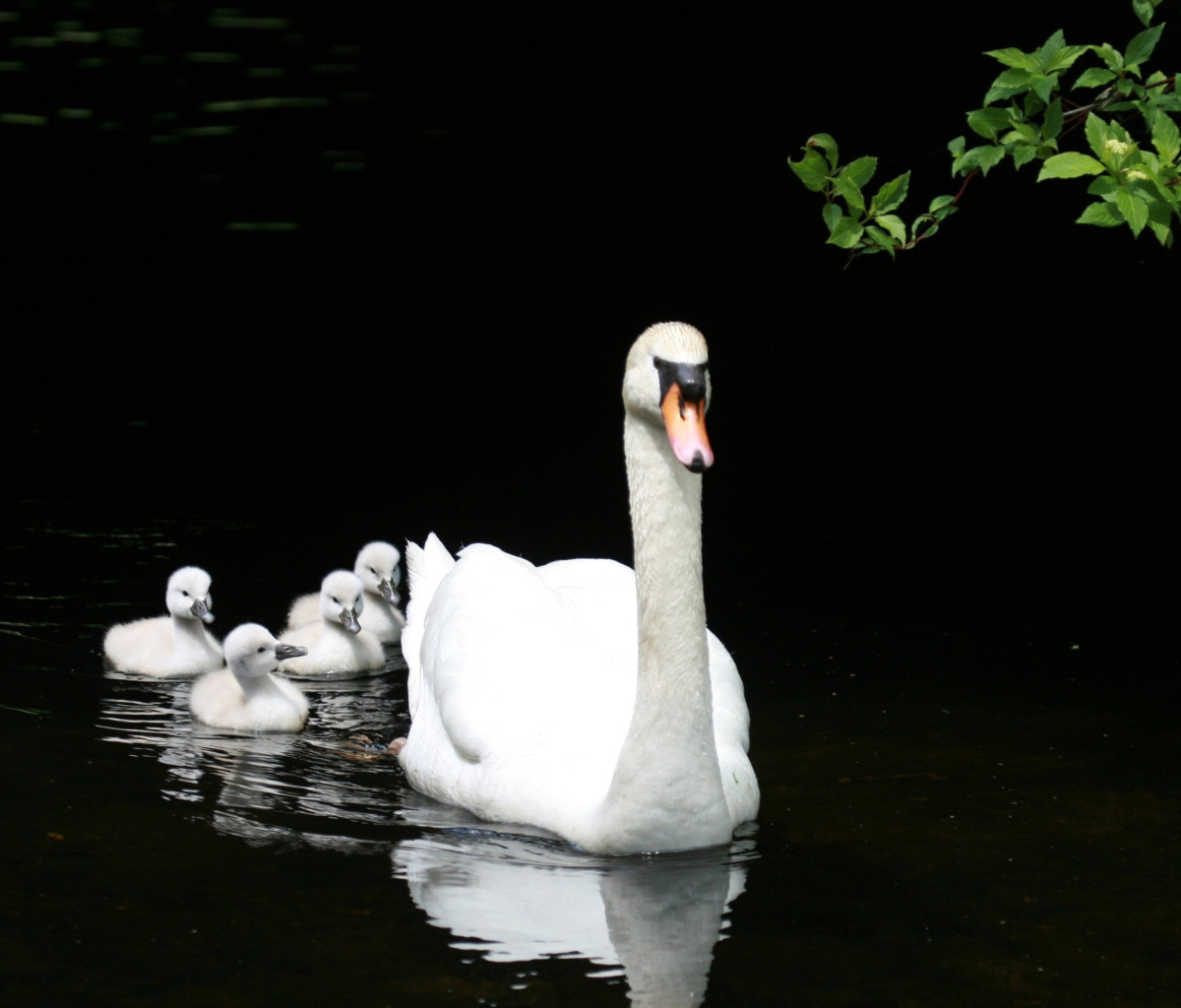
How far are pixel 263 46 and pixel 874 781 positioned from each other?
20070 millimetres

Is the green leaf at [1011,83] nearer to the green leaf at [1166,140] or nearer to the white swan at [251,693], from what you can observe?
the green leaf at [1166,140]

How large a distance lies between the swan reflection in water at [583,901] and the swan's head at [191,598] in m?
2.67

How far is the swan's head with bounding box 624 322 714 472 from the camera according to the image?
5.71 meters

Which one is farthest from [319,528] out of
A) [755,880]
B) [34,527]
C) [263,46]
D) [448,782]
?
[263,46]

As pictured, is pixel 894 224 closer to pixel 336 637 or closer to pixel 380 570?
pixel 336 637

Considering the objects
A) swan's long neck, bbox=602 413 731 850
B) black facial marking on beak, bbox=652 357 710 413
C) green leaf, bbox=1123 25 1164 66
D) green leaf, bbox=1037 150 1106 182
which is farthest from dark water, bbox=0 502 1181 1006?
green leaf, bbox=1123 25 1164 66

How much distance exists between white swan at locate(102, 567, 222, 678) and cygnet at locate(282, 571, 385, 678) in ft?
1.61

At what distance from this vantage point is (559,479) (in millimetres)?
12734

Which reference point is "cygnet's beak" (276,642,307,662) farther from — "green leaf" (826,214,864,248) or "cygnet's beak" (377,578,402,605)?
"green leaf" (826,214,864,248)

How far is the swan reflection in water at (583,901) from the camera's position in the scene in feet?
18.1

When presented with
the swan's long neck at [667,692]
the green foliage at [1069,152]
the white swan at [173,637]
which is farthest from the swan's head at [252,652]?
the green foliage at [1069,152]

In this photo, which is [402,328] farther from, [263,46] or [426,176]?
[263,46]

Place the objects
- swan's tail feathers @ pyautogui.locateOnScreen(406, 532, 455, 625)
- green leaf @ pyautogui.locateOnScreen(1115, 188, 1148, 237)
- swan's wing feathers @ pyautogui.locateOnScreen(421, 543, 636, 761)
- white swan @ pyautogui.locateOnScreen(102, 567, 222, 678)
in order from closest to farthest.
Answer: green leaf @ pyautogui.locateOnScreen(1115, 188, 1148, 237) → swan's wing feathers @ pyautogui.locateOnScreen(421, 543, 636, 761) → swan's tail feathers @ pyautogui.locateOnScreen(406, 532, 455, 625) → white swan @ pyautogui.locateOnScreen(102, 567, 222, 678)

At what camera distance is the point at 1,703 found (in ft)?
26.9
